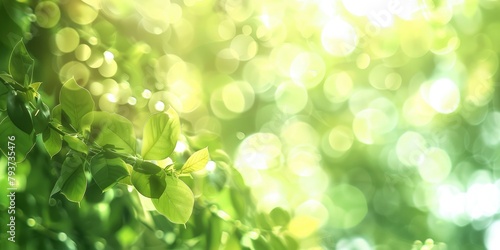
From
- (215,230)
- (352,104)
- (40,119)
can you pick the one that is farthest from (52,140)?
(352,104)

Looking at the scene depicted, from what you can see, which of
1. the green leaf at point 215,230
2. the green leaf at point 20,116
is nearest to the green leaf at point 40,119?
the green leaf at point 20,116

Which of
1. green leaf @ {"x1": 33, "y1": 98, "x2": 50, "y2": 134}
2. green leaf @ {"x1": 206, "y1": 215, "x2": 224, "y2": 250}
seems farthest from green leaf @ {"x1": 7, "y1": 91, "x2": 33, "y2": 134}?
green leaf @ {"x1": 206, "y1": 215, "x2": 224, "y2": 250}

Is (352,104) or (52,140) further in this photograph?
(352,104)

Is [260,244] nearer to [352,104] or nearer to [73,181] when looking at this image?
[73,181]

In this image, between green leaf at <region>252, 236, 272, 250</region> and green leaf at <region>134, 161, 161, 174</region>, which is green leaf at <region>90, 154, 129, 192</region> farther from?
green leaf at <region>252, 236, 272, 250</region>

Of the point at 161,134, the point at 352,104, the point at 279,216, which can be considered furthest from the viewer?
the point at 352,104

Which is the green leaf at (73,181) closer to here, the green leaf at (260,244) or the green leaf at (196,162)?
the green leaf at (196,162)
